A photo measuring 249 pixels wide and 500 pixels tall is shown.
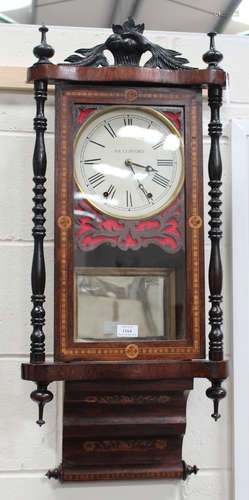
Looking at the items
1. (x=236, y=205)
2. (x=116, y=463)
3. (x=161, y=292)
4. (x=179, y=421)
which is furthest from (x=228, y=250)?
(x=116, y=463)

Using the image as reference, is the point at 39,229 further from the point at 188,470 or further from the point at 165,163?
the point at 188,470

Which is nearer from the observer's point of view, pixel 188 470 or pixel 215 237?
pixel 215 237

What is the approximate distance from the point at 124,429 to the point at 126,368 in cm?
16

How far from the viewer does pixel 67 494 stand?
1.17 metres

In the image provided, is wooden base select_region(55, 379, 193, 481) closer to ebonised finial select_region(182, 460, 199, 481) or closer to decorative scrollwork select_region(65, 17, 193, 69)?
ebonised finial select_region(182, 460, 199, 481)

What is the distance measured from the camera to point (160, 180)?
3.54ft

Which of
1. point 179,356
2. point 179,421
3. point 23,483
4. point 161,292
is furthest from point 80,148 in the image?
point 23,483

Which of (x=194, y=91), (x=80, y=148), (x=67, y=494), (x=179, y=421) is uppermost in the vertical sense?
(x=194, y=91)

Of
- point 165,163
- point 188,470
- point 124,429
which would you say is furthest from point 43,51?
point 188,470

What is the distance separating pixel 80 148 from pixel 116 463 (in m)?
0.56

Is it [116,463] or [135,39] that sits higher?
[135,39]

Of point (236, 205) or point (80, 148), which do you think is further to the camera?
point (236, 205)

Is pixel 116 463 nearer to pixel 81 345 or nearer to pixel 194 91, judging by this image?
pixel 81 345

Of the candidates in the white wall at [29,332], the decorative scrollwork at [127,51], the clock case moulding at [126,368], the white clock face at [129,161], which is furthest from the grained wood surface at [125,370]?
the decorative scrollwork at [127,51]
